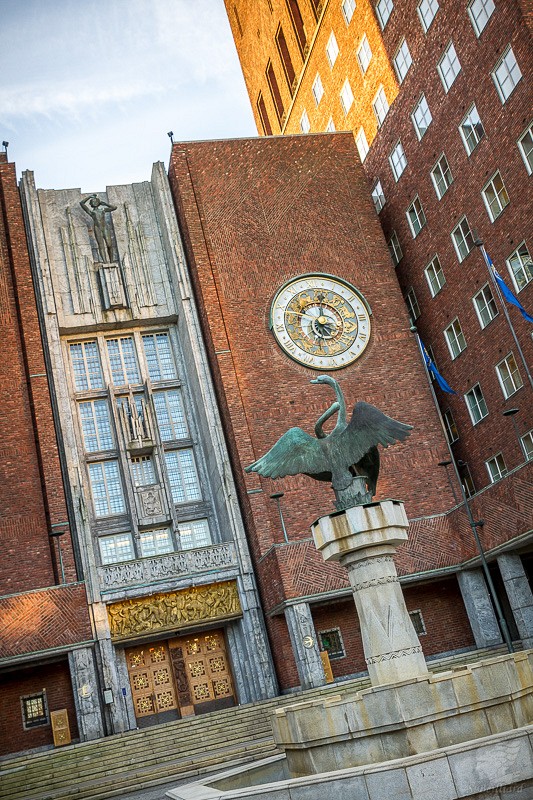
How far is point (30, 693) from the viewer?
27922 mm


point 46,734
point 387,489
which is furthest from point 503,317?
point 46,734

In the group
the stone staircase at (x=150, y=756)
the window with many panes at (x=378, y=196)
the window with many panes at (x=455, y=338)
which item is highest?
the window with many panes at (x=378, y=196)

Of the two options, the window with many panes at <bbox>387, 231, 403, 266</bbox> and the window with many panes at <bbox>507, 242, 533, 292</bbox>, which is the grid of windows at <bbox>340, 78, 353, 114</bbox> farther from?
the window with many panes at <bbox>507, 242, 533, 292</bbox>

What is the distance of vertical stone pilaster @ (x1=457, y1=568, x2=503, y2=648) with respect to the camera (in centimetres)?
2859

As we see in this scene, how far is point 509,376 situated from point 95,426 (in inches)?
636

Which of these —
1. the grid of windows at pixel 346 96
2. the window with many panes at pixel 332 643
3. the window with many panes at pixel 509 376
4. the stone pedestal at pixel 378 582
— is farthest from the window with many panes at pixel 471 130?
the stone pedestal at pixel 378 582

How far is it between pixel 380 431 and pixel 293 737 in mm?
5404

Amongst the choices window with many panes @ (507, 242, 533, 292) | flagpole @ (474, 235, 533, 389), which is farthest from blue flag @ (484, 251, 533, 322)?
window with many panes @ (507, 242, 533, 292)

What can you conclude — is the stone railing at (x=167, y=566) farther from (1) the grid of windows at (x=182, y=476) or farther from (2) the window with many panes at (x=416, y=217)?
(2) the window with many panes at (x=416, y=217)

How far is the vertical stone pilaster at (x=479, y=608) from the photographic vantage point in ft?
93.8

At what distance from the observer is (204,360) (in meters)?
33.2

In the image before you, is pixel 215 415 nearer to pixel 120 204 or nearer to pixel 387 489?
pixel 387 489

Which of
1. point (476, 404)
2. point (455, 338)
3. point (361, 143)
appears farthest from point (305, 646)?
point (361, 143)

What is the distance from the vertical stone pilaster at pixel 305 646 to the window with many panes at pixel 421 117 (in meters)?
18.9
